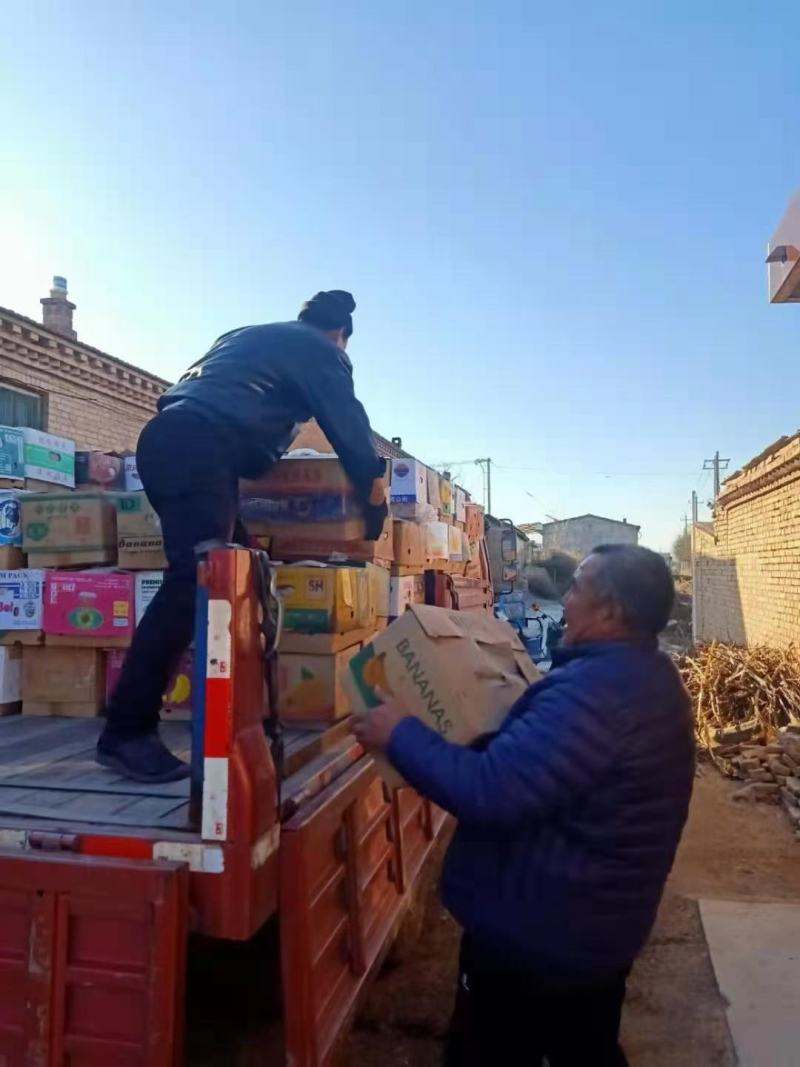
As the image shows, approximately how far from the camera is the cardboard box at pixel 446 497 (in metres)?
5.93

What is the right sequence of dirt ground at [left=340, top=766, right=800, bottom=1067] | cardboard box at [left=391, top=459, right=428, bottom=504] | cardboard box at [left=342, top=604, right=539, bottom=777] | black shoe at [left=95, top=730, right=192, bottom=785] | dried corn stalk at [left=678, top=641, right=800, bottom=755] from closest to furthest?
cardboard box at [left=342, top=604, right=539, bottom=777], black shoe at [left=95, top=730, right=192, bottom=785], dirt ground at [left=340, top=766, right=800, bottom=1067], cardboard box at [left=391, top=459, right=428, bottom=504], dried corn stalk at [left=678, top=641, right=800, bottom=755]

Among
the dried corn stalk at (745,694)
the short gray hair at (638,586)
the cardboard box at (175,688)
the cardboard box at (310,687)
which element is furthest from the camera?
the dried corn stalk at (745,694)

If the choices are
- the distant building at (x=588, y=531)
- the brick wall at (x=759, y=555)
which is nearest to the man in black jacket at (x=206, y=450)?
the brick wall at (x=759, y=555)

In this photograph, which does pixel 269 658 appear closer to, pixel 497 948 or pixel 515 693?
pixel 515 693

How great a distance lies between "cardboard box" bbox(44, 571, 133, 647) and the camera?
3559mm

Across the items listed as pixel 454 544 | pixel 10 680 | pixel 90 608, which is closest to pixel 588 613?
pixel 90 608

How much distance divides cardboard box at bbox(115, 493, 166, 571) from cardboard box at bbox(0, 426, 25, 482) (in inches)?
35.2

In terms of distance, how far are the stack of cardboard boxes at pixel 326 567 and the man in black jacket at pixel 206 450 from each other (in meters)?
0.42

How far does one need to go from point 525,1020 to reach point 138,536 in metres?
2.61

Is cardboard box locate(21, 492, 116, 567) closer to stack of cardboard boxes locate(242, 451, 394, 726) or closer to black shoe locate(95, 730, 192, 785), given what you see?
stack of cardboard boxes locate(242, 451, 394, 726)

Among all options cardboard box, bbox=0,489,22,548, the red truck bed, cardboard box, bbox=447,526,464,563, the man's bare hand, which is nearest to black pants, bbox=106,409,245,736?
the red truck bed

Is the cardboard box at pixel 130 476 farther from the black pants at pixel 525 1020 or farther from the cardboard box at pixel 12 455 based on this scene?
the black pants at pixel 525 1020

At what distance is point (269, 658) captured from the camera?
7.24 feet

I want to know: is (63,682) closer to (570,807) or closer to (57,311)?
(570,807)
